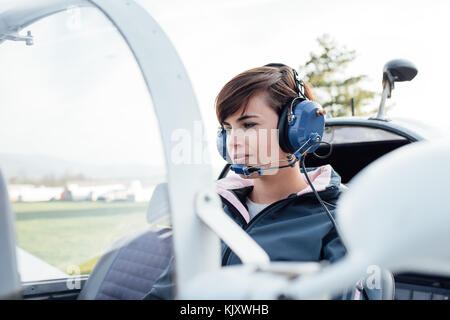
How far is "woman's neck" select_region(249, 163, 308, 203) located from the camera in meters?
1.65

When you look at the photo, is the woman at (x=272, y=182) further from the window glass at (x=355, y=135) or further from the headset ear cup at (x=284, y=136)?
the window glass at (x=355, y=135)

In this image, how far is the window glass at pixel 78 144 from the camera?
85 centimetres

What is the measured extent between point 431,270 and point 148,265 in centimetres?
82

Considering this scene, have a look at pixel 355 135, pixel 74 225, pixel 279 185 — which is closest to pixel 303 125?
pixel 279 185

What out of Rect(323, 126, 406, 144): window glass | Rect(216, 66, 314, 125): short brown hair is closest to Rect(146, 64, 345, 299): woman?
Rect(216, 66, 314, 125): short brown hair

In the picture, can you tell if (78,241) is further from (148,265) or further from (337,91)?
(337,91)

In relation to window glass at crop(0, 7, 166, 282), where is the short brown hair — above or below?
above

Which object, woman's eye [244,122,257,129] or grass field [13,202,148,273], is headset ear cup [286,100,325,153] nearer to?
woman's eye [244,122,257,129]

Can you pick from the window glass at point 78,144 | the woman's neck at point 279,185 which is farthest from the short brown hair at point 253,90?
the window glass at point 78,144

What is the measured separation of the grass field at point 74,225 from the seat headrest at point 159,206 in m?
0.02

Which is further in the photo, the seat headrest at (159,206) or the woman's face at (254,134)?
the woman's face at (254,134)

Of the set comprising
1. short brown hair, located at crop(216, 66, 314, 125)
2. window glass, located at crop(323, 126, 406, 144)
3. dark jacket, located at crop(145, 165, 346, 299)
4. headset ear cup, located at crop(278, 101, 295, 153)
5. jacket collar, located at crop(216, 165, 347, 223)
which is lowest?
dark jacket, located at crop(145, 165, 346, 299)

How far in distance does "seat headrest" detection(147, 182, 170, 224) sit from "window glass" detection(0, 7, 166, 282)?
2cm

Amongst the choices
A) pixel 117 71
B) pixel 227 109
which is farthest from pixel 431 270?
pixel 227 109
